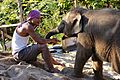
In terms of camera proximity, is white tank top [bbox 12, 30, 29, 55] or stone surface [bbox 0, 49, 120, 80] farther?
white tank top [bbox 12, 30, 29, 55]

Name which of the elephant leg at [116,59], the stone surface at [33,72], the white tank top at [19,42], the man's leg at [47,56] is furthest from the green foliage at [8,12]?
the elephant leg at [116,59]

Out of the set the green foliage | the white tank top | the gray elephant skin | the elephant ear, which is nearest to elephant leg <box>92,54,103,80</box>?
the gray elephant skin

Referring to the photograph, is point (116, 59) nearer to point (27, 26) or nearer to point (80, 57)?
point (80, 57)

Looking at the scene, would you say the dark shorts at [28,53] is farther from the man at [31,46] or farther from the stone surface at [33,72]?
the stone surface at [33,72]

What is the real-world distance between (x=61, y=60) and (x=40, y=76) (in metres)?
1.85

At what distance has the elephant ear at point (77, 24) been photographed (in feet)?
18.3

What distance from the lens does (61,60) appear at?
22.7 ft

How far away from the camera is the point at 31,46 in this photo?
18.7 ft

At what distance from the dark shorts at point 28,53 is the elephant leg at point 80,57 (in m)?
0.61

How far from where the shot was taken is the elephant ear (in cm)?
559

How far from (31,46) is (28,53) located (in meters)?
0.12

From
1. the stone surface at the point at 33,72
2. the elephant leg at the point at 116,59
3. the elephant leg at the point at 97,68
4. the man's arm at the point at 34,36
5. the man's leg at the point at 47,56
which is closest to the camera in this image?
the stone surface at the point at 33,72

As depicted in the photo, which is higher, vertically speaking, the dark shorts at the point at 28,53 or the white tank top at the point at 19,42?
the white tank top at the point at 19,42

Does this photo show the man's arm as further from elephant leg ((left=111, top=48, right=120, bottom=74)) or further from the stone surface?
elephant leg ((left=111, top=48, right=120, bottom=74))
